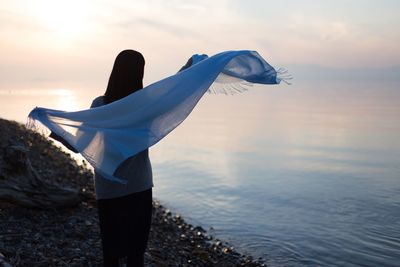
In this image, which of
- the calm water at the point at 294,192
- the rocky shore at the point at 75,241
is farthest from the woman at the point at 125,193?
the calm water at the point at 294,192

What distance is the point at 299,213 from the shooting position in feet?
41.9

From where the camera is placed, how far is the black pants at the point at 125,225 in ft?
13.5

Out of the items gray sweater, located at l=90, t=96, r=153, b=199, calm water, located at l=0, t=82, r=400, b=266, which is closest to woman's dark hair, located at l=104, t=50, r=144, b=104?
gray sweater, located at l=90, t=96, r=153, b=199

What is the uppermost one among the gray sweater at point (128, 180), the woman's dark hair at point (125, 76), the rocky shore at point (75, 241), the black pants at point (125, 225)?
the woman's dark hair at point (125, 76)

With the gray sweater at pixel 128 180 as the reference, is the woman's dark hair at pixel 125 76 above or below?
above

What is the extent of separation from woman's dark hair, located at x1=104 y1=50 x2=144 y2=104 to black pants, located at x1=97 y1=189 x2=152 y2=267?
915 millimetres

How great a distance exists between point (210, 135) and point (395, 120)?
51.5ft

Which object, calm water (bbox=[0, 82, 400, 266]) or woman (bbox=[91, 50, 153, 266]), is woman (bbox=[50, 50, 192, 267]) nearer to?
woman (bbox=[91, 50, 153, 266])

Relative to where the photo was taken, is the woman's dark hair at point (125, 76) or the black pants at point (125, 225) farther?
the black pants at point (125, 225)

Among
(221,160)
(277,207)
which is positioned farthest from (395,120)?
(277,207)

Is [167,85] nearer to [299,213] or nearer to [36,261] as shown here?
[36,261]

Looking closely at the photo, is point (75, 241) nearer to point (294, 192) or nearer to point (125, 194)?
point (125, 194)

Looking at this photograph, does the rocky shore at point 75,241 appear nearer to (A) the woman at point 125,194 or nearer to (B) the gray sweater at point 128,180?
(A) the woman at point 125,194

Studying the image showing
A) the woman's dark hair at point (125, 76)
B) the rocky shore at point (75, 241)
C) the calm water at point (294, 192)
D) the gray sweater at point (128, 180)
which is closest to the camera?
the woman's dark hair at point (125, 76)
